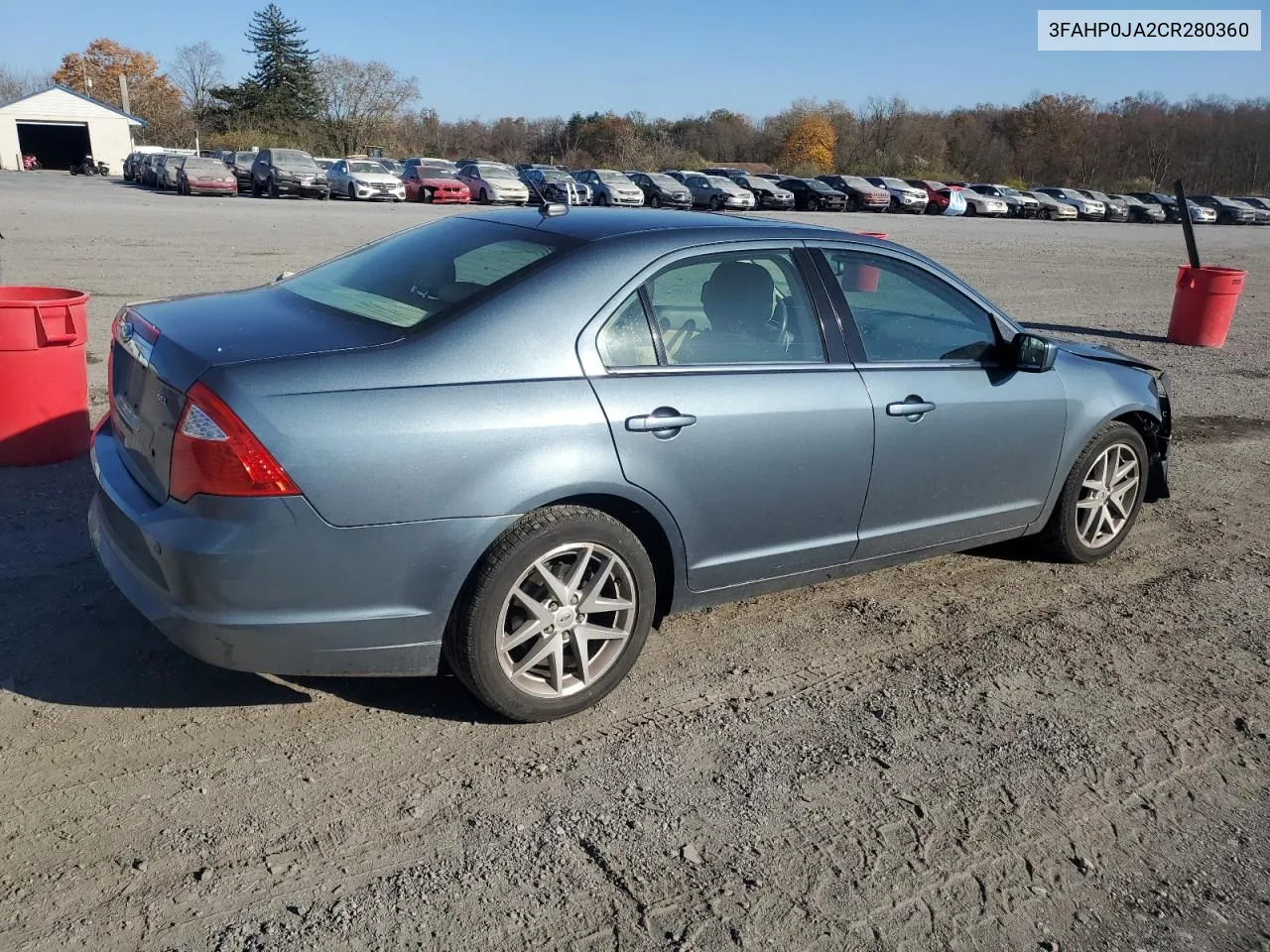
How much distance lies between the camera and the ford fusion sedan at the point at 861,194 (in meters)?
46.1

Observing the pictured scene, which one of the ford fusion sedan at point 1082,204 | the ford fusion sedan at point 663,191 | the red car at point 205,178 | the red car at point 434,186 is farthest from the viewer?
the ford fusion sedan at point 1082,204

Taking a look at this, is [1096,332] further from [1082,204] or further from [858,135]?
[858,135]

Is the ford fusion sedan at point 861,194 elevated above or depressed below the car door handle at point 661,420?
below

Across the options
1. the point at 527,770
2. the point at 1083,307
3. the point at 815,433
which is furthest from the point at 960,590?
the point at 1083,307

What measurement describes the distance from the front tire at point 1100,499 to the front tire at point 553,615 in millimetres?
2551

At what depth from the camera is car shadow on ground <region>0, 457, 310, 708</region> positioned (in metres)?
3.54

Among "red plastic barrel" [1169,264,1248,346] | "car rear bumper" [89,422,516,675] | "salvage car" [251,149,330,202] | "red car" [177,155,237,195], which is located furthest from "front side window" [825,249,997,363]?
"red car" [177,155,237,195]

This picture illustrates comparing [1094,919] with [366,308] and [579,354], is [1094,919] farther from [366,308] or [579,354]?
[366,308]

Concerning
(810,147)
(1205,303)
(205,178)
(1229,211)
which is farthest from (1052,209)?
(1205,303)

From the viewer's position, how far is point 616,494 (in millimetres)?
3447

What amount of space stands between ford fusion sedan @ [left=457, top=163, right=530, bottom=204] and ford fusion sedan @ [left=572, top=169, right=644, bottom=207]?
2.55 meters

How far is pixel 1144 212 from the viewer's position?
52.4m

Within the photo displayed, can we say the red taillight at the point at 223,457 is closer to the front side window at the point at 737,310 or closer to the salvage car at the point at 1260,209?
the front side window at the point at 737,310

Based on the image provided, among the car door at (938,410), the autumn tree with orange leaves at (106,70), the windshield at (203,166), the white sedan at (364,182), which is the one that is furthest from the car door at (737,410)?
the autumn tree with orange leaves at (106,70)
